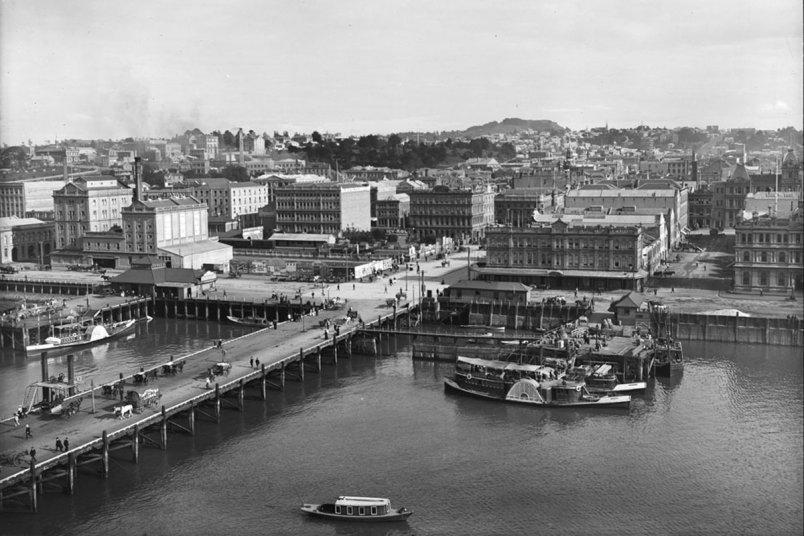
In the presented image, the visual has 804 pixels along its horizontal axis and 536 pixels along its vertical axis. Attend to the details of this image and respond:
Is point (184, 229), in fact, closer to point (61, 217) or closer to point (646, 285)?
point (61, 217)

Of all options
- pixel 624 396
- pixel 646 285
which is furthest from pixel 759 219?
pixel 624 396

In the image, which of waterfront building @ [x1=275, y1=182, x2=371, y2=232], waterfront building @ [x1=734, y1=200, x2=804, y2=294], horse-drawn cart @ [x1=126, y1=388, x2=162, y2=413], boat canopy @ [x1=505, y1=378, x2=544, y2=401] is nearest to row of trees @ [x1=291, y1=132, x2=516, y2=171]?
waterfront building @ [x1=275, y1=182, x2=371, y2=232]

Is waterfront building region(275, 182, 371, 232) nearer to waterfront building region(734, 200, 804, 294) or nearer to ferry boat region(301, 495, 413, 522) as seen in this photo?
waterfront building region(734, 200, 804, 294)

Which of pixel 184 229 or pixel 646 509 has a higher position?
pixel 184 229

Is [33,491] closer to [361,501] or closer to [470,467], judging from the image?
[361,501]

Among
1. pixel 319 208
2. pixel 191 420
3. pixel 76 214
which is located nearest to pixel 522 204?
pixel 319 208

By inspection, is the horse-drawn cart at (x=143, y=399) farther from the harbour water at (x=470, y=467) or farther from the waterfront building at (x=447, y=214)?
the waterfront building at (x=447, y=214)
